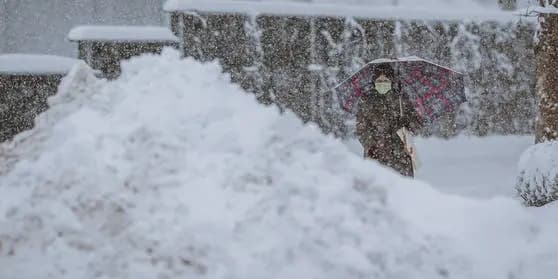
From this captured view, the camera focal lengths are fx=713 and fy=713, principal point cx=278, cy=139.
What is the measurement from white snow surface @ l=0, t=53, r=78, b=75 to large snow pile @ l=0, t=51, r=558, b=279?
22.3 ft

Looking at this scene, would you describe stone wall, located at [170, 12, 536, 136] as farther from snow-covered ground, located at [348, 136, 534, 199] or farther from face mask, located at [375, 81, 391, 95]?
face mask, located at [375, 81, 391, 95]

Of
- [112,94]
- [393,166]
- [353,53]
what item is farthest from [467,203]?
[353,53]

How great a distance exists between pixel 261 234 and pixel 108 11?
14.6 m

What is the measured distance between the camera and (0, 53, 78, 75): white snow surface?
943cm

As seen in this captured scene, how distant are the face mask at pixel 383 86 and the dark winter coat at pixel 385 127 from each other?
0.05 meters

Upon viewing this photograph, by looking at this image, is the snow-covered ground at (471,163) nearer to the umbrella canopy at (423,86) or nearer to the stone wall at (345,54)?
the stone wall at (345,54)

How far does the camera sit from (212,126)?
10.2 ft

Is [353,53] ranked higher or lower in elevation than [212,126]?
lower

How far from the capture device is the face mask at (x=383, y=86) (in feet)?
21.2

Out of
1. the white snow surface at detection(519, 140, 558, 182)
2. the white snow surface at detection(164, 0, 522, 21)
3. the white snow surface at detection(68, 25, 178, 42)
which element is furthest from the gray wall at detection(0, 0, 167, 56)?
the white snow surface at detection(519, 140, 558, 182)

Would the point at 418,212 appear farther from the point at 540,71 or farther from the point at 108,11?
the point at 108,11

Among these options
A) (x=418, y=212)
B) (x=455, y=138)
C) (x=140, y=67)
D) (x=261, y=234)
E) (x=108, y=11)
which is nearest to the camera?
(x=261, y=234)

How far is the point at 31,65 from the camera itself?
9.57 metres

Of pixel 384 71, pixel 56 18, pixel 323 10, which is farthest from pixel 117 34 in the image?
pixel 56 18
